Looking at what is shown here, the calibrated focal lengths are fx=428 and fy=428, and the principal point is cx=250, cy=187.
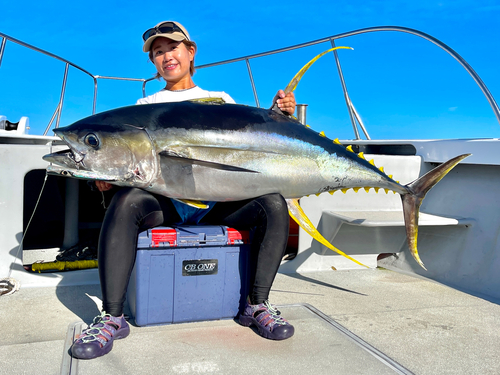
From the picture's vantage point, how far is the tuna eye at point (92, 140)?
1.52 metres

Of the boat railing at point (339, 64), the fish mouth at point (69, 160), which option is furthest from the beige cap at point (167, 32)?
the boat railing at point (339, 64)

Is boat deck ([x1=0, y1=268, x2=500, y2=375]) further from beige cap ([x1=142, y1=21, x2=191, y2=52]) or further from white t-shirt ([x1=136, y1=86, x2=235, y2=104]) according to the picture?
beige cap ([x1=142, y1=21, x2=191, y2=52])

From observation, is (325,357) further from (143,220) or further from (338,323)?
(143,220)

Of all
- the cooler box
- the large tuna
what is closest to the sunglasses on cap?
the large tuna

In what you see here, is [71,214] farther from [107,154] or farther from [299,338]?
[299,338]

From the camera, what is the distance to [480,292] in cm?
247

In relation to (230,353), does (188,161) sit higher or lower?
higher

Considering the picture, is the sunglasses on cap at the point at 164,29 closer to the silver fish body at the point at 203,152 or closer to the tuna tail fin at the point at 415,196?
the silver fish body at the point at 203,152

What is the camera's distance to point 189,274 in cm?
178

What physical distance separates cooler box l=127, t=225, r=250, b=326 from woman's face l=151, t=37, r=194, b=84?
30.6 inches

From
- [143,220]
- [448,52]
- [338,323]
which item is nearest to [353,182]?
[338,323]

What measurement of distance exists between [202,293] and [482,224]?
72.4 inches

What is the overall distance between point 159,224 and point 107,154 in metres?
0.41

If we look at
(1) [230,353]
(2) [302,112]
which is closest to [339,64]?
(2) [302,112]
